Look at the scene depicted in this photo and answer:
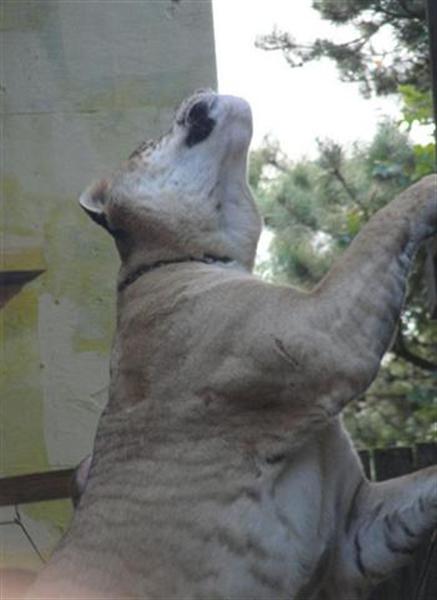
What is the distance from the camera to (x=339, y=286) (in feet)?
17.2

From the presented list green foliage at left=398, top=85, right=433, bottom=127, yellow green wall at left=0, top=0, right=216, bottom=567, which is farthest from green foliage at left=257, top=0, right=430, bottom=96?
yellow green wall at left=0, top=0, right=216, bottom=567

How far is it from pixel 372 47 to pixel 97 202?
8.30 metres

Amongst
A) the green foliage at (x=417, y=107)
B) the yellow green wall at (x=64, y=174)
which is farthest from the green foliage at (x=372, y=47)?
the yellow green wall at (x=64, y=174)

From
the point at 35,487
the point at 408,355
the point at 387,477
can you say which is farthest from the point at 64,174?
the point at 408,355

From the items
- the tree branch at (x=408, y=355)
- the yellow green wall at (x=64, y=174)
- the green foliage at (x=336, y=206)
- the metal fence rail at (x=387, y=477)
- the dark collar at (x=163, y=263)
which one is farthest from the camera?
the tree branch at (x=408, y=355)

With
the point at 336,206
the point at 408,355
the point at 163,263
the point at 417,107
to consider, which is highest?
the point at 163,263

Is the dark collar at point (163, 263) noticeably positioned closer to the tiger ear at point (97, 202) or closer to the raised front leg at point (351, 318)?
the tiger ear at point (97, 202)

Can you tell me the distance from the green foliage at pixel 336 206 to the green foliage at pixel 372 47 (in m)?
0.55

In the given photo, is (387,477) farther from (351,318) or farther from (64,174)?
(351,318)

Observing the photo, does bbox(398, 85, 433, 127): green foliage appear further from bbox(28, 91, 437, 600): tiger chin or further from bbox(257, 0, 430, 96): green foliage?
bbox(28, 91, 437, 600): tiger chin

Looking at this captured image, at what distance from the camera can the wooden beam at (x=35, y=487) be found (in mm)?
7520

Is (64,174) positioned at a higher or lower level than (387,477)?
higher

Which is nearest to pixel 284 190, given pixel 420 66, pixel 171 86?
pixel 420 66

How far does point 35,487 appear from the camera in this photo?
24.7ft
